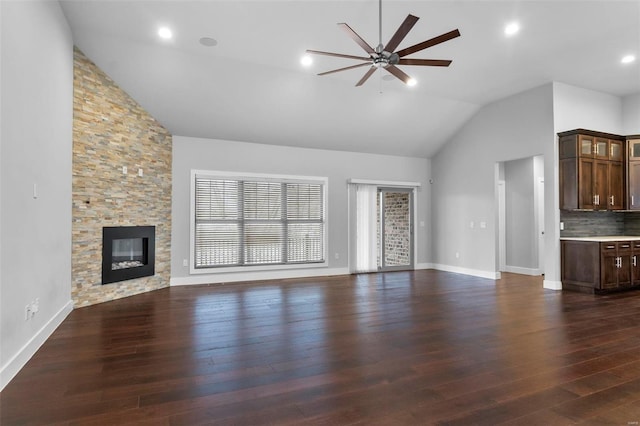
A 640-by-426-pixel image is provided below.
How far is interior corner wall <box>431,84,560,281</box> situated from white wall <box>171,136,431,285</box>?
489 millimetres

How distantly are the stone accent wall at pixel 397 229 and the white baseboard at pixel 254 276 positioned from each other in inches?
50.9

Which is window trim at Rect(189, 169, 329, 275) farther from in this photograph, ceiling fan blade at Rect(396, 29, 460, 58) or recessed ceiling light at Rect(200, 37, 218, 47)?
ceiling fan blade at Rect(396, 29, 460, 58)

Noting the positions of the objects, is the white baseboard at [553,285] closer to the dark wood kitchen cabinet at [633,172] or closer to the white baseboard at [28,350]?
the dark wood kitchen cabinet at [633,172]

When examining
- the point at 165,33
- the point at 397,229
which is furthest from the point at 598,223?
the point at 165,33

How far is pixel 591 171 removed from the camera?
6152 mm

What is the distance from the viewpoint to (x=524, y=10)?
404 cm

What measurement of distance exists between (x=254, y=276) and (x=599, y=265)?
19.4 ft

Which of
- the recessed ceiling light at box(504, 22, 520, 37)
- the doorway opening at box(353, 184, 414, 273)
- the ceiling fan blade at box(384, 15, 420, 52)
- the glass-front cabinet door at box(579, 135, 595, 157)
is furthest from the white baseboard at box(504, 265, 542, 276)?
the ceiling fan blade at box(384, 15, 420, 52)

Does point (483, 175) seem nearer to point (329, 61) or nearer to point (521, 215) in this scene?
point (521, 215)

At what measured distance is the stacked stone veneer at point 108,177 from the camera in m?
4.88

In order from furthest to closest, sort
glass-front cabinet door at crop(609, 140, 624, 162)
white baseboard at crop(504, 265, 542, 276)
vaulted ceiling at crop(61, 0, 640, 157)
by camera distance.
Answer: white baseboard at crop(504, 265, 542, 276) → glass-front cabinet door at crop(609, 140, 624, 162) → vaulted ceiling at crop(61, 0, 640, 157)

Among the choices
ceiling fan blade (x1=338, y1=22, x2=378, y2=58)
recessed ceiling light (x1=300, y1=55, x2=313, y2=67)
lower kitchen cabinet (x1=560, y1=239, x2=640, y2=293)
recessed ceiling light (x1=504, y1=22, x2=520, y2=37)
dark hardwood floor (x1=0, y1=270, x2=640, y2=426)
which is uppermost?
recessed ceiling light (x1=300, y1=55, x2=313, y2=67)

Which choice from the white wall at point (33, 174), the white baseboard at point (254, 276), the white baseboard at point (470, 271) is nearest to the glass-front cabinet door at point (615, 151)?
the white baseboard at point (470, 271)

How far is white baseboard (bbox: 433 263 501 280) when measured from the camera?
286 inches
